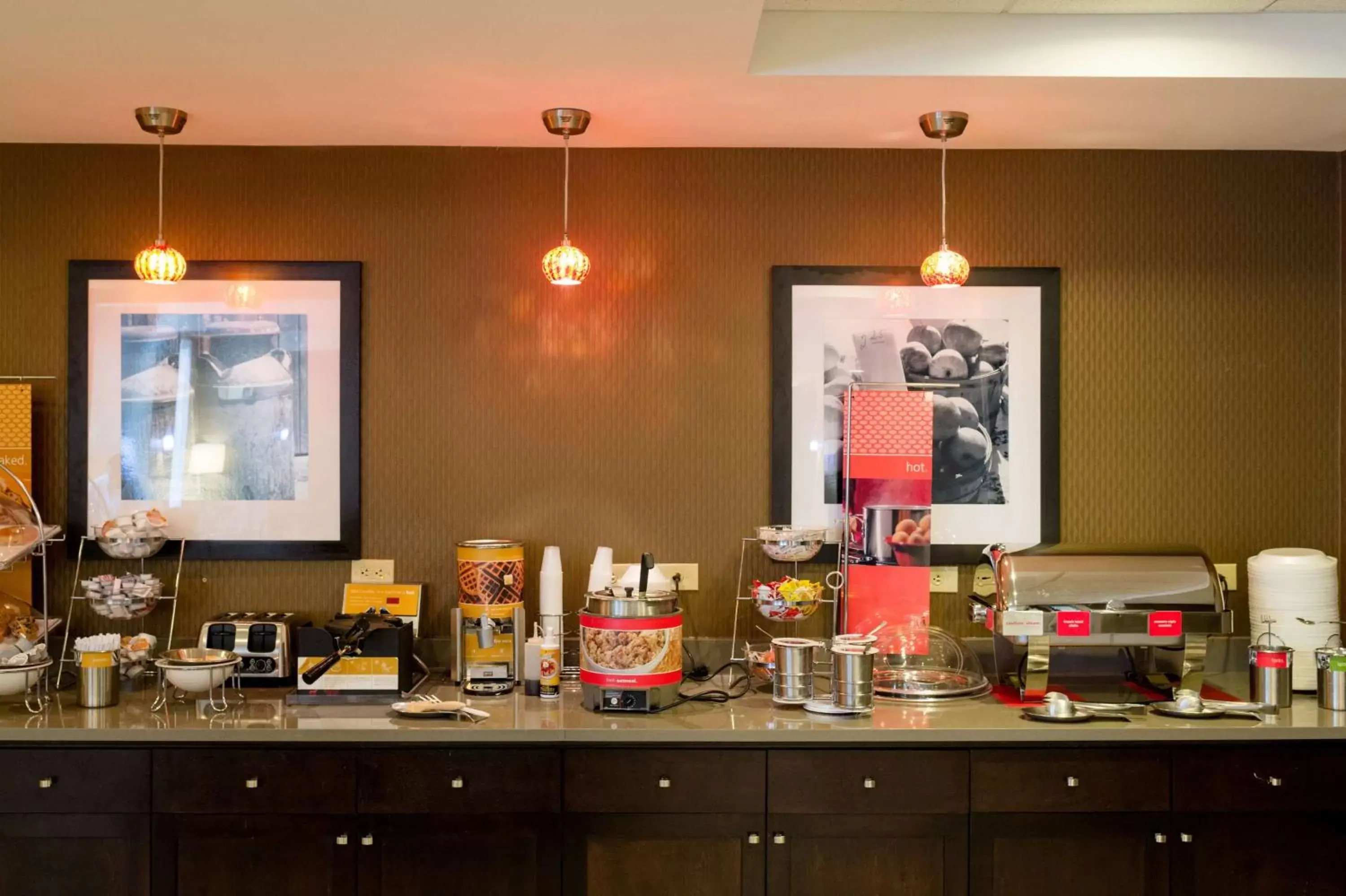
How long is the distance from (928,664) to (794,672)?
54 centimetres

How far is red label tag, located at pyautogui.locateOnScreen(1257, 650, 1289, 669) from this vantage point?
9.75ft

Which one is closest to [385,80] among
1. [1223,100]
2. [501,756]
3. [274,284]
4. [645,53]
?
[645,53]

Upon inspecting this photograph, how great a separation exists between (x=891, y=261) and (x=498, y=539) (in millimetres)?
1481

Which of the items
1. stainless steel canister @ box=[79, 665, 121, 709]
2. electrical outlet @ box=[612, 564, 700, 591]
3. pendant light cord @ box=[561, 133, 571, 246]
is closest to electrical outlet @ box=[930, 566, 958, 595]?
electrical outlet @ box=[612, 564, 700, 591]

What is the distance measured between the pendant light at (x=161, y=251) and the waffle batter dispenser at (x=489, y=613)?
3.67 ft

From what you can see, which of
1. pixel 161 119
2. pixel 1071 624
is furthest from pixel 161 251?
pixel 1071 624

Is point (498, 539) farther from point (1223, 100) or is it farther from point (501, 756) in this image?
point (1223, 100)

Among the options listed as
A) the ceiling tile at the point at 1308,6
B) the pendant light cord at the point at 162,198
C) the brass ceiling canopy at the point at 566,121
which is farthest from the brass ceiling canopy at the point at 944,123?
the pendant light cord at the point at 162,198

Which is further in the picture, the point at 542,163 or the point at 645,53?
the point at 542,163

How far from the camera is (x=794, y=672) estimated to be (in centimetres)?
302

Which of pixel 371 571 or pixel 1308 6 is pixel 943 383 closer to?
pixel 1308 6

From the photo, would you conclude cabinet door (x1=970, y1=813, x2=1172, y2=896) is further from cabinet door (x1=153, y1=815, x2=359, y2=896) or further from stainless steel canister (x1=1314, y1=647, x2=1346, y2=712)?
cabinet door (x1=153, y1=815, x2=359, y2=896)

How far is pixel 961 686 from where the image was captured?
3178 millimetres

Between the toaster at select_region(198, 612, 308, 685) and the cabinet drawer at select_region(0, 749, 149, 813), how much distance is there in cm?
46
